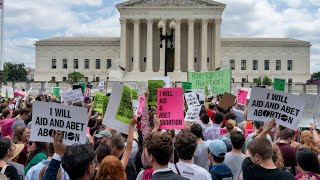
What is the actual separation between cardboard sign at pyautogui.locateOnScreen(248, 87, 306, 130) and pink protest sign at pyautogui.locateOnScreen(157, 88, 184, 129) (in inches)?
69.0

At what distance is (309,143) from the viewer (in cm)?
725

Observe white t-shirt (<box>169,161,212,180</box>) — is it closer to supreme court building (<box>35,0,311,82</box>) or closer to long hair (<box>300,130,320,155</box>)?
long hair (<box>300,130,320,155</box>)

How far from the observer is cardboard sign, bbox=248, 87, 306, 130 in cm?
721

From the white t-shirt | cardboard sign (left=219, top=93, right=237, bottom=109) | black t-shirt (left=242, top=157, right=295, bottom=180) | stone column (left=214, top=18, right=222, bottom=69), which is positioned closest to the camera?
black t-shirt (left=242, top=157, right=295, bottom=180)

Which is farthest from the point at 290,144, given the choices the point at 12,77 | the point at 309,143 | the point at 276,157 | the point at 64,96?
the point at 12,77

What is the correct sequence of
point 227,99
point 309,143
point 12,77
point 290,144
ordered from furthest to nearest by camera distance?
point 12,77, point 227,99, point 290,144, point 309,143

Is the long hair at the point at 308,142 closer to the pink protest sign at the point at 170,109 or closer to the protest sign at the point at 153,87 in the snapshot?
the pink protest sign at the point at 170,109

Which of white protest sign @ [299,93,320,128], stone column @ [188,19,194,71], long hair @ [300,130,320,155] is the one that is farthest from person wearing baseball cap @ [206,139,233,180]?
stone column @ [188,19,194,71]

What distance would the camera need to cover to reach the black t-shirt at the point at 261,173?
4969 millimetres

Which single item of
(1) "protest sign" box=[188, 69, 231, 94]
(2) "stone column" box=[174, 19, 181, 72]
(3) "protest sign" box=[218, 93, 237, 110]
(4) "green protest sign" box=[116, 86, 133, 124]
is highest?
(2) "stone column" box=[174, 19, 181, 72]

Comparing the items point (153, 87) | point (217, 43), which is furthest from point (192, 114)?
point (217, 43)

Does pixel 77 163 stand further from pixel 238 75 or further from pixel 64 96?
pixel 238 75

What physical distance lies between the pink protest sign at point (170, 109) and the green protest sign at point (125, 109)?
1488 mm

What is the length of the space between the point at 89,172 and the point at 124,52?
233 ft
